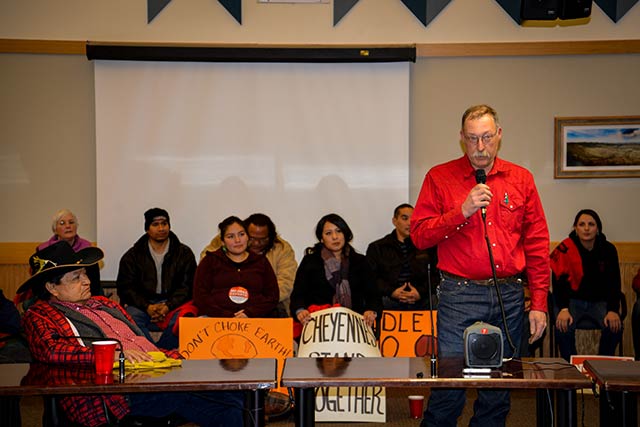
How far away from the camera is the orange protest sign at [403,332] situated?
17.6 feet

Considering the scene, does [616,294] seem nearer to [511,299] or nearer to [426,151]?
[426,151]

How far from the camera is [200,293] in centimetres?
554

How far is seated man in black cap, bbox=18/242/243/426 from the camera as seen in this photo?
10.2ft

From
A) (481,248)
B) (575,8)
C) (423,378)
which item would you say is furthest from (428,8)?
(423,378)

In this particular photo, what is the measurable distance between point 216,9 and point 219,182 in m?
1.44

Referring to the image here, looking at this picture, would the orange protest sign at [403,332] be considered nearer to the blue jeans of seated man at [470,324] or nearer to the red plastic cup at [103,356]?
the blue jeans of seated man at [470,324]

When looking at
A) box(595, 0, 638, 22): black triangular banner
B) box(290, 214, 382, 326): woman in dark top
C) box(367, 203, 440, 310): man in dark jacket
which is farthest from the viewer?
box(595, 0, 638, 22): black triangular banner

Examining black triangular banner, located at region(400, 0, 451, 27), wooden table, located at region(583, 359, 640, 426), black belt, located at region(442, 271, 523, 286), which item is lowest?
wooden table, located at region(583, 359, 640, 426)

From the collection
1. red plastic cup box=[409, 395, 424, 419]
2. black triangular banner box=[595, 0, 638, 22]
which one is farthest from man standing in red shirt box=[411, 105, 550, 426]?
black triangular banner box=[595, 0, 638, 22]

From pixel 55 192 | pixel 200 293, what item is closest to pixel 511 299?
pixel 200 293

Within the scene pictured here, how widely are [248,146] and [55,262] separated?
3520mm

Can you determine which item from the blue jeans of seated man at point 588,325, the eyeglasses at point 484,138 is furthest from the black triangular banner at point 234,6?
the eyeglasses at point 484,138

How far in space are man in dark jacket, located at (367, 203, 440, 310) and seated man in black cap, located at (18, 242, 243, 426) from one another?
8.62 ft

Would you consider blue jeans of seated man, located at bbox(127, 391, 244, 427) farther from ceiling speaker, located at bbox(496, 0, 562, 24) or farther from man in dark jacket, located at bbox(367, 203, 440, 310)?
ceiling speaker, located at bbox(496, 0, 562, 24)
